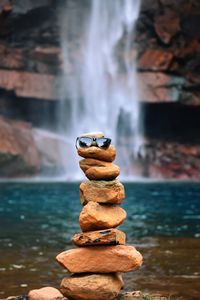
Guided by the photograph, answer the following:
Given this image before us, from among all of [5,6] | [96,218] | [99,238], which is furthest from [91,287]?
[5,6]

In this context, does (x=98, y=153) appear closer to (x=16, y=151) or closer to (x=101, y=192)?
(x=101, y=192)

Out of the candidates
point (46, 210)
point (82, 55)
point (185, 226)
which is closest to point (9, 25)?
point (82, 55)

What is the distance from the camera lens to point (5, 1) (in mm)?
58062

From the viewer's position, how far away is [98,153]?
38.0 feet

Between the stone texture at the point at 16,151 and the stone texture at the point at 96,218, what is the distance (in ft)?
158

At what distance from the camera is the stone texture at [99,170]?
37.8 ft

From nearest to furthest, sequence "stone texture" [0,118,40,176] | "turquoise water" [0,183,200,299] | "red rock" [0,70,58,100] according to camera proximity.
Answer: "turquoise water" [0,183,200,299]
"stone texture" [0,118,40,176]
"red rock" [0,70,58,100]

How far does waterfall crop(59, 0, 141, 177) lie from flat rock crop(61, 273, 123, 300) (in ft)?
182

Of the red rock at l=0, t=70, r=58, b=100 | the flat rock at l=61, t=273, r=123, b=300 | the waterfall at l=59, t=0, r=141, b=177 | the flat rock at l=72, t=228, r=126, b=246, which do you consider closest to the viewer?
the flat rock at l=61, t=273, r=123, b=300

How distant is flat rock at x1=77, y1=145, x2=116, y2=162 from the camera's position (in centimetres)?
1154

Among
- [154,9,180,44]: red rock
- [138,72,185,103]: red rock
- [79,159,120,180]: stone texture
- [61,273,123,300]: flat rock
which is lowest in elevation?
[61,273,123,300]: flat rock

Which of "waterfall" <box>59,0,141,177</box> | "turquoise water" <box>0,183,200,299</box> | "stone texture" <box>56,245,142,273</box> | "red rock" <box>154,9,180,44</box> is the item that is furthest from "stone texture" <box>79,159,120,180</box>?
"waterfall" <box>59,0,141,177</box>

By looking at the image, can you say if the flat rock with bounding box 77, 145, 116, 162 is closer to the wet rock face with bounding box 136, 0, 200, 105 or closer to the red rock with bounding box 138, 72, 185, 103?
the wet rock face with bounding box 136, 0, 200, 105

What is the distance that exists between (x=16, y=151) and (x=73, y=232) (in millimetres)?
35051
